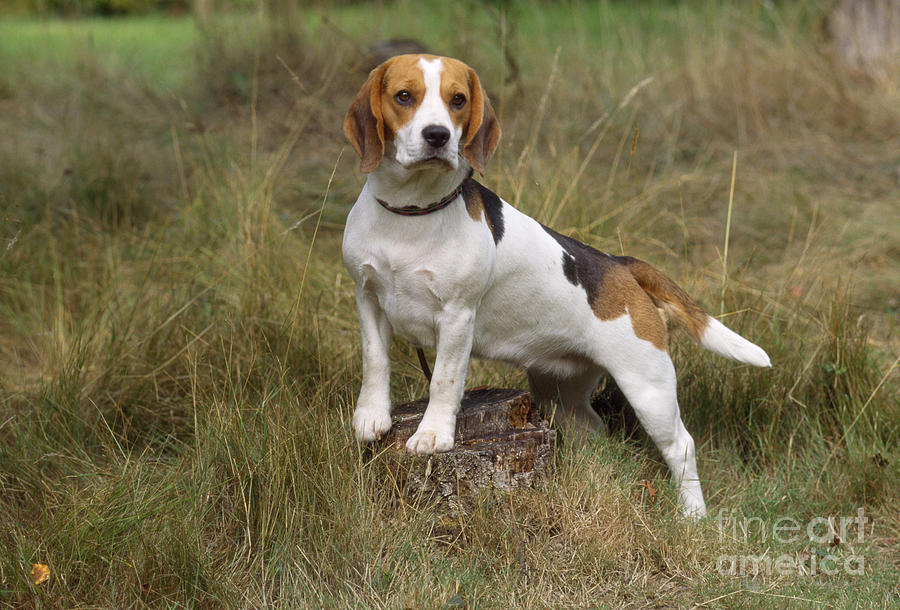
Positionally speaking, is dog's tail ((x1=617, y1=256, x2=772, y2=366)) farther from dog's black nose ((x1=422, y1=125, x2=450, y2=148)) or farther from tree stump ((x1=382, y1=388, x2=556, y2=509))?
dog's black nose ((x1=422, y1=125, x2=450, y2=148))

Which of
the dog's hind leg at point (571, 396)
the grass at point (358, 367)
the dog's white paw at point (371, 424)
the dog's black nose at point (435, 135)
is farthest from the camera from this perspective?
the dog's hind leg at point (571, 396)


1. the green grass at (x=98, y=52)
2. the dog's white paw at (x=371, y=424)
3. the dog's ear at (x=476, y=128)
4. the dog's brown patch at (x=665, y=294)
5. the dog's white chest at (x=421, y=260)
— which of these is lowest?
the green grass at (x=98, y=52)

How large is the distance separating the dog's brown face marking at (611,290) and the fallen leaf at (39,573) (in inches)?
79.1

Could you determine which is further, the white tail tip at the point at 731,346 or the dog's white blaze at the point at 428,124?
the white tail tip at the point at 731,346

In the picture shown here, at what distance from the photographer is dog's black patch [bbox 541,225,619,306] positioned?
11.7 ft

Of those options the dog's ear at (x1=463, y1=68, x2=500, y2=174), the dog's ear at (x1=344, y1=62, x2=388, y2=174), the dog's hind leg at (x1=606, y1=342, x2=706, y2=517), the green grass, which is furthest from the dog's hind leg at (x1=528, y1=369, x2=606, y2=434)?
the green grass

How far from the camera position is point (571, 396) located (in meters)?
3.97

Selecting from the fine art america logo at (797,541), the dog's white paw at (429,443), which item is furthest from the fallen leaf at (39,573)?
the fine art america logo at (797,541)

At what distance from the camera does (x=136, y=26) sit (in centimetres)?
1636

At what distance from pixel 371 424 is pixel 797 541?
173 cm

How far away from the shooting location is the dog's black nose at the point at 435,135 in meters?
2.85

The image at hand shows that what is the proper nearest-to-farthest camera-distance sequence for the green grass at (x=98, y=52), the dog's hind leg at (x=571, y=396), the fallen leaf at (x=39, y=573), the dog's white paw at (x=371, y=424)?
the fallen leaf at (x=39, y=573) < the dog's white paw at (x=371, y=424) < the dog's hind leg at (x=571, y=396) < the green grass at (x=98, y=52)

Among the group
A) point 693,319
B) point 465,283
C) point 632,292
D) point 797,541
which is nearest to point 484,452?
point 465,283

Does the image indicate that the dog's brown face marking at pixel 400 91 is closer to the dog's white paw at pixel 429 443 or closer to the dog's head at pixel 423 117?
the dog's head at pixel 423 117
